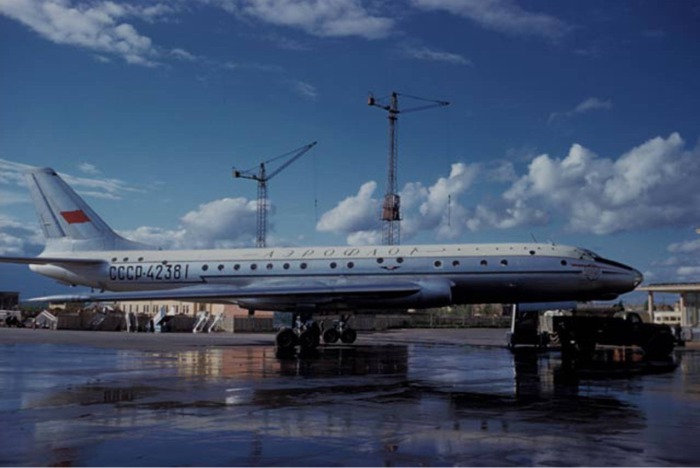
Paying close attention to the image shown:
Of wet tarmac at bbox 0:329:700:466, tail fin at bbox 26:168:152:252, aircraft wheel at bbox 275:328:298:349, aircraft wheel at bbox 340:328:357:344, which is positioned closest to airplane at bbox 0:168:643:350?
aircraft wheel at bbox 275:328:298:349

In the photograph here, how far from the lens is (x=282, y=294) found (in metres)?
26.3

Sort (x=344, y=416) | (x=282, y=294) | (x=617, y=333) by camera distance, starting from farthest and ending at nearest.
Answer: (x=282, y=294) < (x=617, y=333) < (x=344, y=416)

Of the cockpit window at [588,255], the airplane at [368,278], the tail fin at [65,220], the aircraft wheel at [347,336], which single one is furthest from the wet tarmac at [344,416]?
the tail fin at [65,220]

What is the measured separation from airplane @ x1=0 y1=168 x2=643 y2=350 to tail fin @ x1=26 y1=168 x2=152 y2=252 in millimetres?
2342

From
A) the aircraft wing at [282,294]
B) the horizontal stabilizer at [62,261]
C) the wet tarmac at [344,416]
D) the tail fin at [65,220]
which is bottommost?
the wet tarmac at [344,416]

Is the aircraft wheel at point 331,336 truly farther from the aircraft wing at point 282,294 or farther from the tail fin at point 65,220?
the tail fin at point 65,220

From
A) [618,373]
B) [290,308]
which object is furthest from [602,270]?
[290,308]

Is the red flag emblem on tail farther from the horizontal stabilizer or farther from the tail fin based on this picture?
the horizontal stabilizer

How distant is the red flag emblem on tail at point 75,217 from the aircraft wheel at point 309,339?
13.7m

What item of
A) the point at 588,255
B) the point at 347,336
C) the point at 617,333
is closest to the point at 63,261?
the point at 347,336

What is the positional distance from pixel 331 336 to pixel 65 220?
14093mm

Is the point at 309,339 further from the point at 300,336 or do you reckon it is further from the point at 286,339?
the point at 286,339

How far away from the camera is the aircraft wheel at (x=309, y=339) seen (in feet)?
86.8

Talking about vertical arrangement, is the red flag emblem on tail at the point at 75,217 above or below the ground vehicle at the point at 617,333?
above
